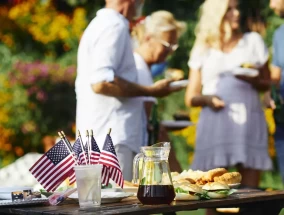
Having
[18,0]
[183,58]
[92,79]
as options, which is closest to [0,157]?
[18,0]

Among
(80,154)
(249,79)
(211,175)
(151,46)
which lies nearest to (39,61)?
(151,46)

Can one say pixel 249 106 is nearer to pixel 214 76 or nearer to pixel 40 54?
pixel 214 76

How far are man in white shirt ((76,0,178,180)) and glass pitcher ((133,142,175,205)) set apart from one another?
1.71m

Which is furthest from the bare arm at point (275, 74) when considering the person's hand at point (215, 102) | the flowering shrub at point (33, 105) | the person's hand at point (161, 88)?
the flowering shrub at point (33, 105)

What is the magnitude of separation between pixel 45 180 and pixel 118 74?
174cm

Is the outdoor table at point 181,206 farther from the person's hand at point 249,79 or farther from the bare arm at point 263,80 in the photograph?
the bare arm at point 263,80

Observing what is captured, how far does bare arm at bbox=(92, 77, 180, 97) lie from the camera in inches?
165

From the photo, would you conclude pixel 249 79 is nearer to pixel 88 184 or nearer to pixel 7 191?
pixel 7 191

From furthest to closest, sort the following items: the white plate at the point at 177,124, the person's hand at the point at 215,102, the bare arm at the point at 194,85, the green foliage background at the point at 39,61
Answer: the green foliage background at the point at 39,61 → the white plate at the point at 177,124 → the bare arm at the point at 194,85 → the person's hand at the point at 215,102

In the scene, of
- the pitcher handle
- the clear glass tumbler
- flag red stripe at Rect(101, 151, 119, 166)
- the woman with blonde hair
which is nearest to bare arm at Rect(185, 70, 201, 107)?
the woman with blonde hair

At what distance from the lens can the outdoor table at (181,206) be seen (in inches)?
90.8

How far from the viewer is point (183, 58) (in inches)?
248

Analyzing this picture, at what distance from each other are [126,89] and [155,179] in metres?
1.85

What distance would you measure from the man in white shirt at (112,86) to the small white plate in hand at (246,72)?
0.86 meters
